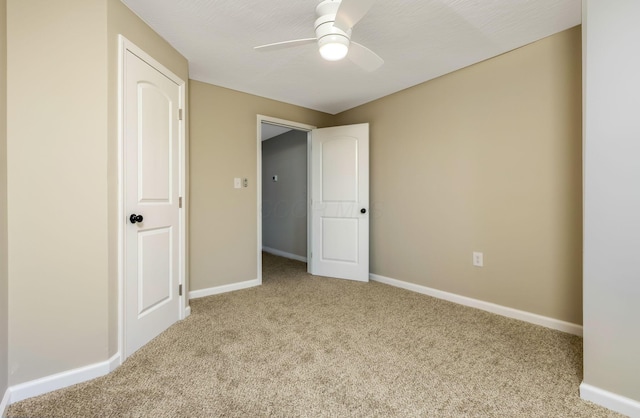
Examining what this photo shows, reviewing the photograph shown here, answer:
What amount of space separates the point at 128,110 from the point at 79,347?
1.40 m

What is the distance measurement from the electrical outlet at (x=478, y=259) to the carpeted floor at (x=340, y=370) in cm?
42

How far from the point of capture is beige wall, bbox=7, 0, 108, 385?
1.41 metres

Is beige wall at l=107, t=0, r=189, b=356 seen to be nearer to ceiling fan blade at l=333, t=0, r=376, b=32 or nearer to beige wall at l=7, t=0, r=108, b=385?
beige wall at l=7, t=0, r=108, b=385

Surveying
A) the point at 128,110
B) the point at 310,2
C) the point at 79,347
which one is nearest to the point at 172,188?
the point at 128,110

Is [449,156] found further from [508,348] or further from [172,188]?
[172,188]

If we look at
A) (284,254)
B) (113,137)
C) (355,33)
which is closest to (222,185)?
(113,137)

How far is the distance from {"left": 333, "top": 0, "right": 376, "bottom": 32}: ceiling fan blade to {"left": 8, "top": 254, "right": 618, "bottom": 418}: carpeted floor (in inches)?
72.6

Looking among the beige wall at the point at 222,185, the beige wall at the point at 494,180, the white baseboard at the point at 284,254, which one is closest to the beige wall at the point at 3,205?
the beige wall at the point at 222,185

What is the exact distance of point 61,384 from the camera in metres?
1.49

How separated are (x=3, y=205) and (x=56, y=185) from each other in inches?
8.4

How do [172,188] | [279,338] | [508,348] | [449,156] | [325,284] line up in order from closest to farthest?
[508,348] < [279,338] < [172,188] < [449,156] < [325,284]

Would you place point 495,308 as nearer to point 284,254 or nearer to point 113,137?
point 113,137

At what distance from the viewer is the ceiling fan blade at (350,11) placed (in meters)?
1.26

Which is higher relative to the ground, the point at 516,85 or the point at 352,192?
the point at 516,85
